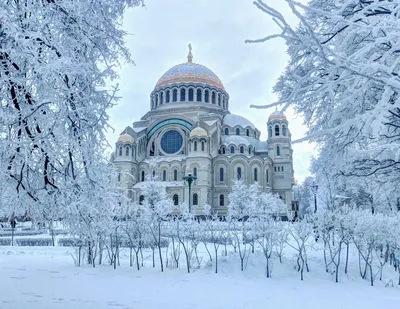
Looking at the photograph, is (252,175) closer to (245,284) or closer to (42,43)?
(245,284)

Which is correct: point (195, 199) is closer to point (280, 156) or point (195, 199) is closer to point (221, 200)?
point (221, 200)

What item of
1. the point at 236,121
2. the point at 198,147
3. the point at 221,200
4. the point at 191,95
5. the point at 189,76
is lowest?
the point at 221,200

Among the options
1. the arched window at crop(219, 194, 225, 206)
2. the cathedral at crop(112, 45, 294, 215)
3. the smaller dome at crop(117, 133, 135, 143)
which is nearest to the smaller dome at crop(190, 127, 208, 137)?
the cathedral at crop(112, 45, 294, 215)

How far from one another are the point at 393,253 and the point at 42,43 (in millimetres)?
11243

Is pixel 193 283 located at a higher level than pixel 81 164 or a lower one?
lower

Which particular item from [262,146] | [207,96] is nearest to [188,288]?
[262,146]

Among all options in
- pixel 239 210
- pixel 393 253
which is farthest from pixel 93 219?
pixel 239 210

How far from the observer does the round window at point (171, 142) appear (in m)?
46.0

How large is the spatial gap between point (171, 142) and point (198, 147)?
663cm

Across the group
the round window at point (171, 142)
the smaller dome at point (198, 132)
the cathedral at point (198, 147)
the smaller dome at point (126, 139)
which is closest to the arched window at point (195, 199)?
the cathedral at point (198, 147)

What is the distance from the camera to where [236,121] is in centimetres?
4991

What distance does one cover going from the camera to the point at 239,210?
3081 centimetres

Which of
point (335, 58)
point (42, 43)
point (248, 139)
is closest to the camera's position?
point (335, 58)

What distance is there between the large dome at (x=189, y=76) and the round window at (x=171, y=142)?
9.50 meters
